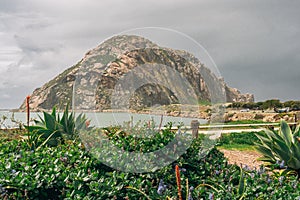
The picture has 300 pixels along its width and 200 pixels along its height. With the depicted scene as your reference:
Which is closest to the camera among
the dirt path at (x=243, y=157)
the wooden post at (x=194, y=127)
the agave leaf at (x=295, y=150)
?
the wooden post at (x=194, y=127)

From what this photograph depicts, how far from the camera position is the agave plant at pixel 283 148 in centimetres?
532

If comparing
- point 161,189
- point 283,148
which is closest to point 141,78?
point 161,189

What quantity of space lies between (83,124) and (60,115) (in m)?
1.52

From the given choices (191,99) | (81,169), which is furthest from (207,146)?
(81,169)

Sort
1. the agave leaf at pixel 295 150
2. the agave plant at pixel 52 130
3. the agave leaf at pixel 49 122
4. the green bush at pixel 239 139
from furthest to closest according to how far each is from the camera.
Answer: the green bush at pixel 239 139 → the agave leaf at pixel 49 122 → the agave plant at pixel 52 130 → the agave leaf at pixel 295 150

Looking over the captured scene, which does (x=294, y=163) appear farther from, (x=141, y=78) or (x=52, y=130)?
(x=52, y=130)

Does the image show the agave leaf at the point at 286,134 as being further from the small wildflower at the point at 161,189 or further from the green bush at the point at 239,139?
the green bush at the point at 239,139

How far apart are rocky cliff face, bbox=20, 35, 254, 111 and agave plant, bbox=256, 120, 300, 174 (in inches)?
49.4

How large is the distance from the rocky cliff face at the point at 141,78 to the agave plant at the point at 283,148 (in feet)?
4.11

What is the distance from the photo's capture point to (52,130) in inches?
235

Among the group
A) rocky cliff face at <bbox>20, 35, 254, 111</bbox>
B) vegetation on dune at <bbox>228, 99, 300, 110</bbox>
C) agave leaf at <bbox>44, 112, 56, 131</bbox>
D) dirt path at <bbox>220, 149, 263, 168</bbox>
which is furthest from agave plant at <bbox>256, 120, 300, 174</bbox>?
vegetation on dune at <bbox>228, 99, 300, 110</bbox>

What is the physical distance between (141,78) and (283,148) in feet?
7.35

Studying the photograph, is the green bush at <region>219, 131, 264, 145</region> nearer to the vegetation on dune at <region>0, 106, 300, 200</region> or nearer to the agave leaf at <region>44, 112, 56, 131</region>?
the agave leaf at <region>44, 112, 56, 131</region>

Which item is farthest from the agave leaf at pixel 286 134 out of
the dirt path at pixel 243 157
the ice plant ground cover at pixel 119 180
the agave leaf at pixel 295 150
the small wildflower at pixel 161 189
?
the small wildflower at pixel 161 189
